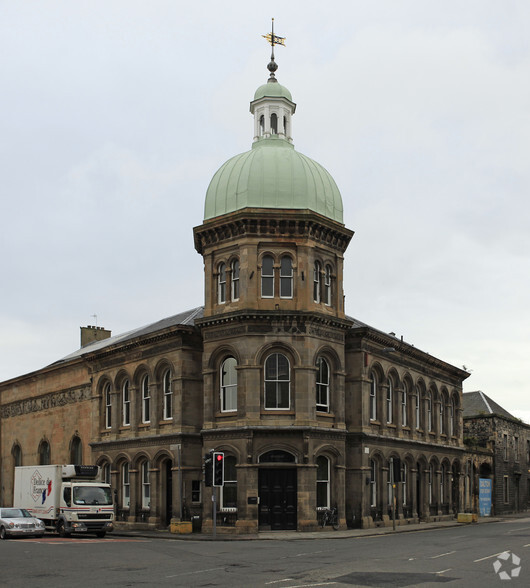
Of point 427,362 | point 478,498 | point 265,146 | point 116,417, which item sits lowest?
point 478,498

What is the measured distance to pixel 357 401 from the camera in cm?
4116

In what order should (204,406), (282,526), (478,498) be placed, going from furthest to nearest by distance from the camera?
(478,498) → (204,406) → (282,526)

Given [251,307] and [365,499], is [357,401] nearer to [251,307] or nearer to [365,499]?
[365,499]

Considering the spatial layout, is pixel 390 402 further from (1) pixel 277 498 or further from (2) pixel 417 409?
(1) pixel 277 498

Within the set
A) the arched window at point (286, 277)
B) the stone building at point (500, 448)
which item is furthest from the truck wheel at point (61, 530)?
the stone building at point (500, 448)

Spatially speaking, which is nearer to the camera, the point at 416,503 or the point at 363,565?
the point at 363,565

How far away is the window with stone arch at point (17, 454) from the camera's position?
6112 cm

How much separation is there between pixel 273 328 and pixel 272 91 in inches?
545

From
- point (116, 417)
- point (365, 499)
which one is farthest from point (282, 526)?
point (116, 417)

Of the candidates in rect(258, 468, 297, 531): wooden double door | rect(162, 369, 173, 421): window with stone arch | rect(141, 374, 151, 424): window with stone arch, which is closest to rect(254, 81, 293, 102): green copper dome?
rect(162, 369, 173, 421): window with stone arch

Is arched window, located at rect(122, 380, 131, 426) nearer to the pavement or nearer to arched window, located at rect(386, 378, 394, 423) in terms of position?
the pavement

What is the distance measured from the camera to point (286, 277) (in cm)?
3909

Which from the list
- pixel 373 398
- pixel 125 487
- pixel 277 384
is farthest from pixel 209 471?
pixel 373 398

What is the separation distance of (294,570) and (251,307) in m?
19.1
